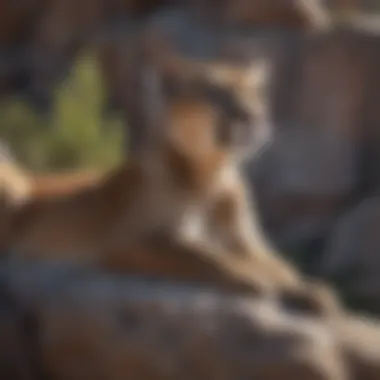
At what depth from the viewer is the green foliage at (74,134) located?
6582mm

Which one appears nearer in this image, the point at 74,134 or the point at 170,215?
the point at 170,215

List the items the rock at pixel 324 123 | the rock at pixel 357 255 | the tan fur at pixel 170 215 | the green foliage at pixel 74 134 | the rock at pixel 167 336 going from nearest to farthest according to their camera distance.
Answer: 1. the rock at pixel 167 336
2. the tan fur at pixel 170 215
3. the rock at pixel 357 255
4. the green foliage at pixel 74 134
5. the rock at pixel 324 123

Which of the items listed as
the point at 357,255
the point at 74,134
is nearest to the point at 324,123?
the point at 74,134

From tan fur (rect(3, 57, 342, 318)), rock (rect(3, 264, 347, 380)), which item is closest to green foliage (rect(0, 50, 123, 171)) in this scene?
tan fur (rect(3, 57, 342, 318))

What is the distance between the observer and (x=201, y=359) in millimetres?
2238

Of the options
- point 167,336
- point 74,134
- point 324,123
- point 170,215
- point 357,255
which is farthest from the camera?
point 324,123

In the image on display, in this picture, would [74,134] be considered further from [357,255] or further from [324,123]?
[357,255]

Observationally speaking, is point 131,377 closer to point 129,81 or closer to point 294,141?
point 294,141

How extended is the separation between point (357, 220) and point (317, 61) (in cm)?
231

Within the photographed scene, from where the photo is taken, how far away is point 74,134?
6.67m

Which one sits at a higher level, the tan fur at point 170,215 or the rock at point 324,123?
the rock at point 324,123

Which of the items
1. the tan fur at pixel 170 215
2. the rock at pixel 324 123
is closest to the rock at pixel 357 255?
the tan fur at pixel 170 215

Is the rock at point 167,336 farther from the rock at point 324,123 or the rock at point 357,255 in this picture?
the rock at point 324,123

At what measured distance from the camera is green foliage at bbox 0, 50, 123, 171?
6.58 meters
